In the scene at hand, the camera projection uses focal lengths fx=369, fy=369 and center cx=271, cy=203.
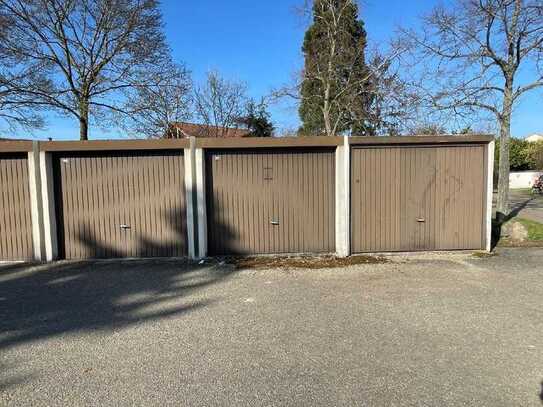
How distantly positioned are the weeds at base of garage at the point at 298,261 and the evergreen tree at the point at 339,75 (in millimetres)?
11177

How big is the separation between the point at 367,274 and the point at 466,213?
300 cm

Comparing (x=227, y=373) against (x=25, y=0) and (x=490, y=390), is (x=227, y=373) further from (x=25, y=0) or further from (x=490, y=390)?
(x=25, y=0)

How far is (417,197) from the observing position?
25.2 ft

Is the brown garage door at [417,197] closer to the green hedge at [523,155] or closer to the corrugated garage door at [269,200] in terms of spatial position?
the corrugated garage door at [269,200]

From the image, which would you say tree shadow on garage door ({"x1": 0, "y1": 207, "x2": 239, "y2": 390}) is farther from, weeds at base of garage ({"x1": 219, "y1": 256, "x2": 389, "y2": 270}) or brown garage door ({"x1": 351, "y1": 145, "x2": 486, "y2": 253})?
brown garage door ({"x1": 351, "y1": 145, "x2": 486, "y2": 253})

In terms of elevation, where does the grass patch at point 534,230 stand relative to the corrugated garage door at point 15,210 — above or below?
below

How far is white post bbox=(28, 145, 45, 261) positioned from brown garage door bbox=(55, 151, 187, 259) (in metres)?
0.35

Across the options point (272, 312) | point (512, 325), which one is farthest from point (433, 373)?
point (272, 312)

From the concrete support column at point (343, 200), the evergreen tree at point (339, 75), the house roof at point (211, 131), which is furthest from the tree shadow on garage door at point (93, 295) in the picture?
the house roof at point (211, 131)

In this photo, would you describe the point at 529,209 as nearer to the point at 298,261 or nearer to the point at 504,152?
the point at 504,152

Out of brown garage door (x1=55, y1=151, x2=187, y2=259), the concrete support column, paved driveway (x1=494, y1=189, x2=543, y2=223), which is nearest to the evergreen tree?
paved driveway (x1=494, y1=189, x2=543, y2=223)

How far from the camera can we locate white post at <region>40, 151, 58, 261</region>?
24.2 feet

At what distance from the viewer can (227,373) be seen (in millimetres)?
3178

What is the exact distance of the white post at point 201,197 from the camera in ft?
24.5
